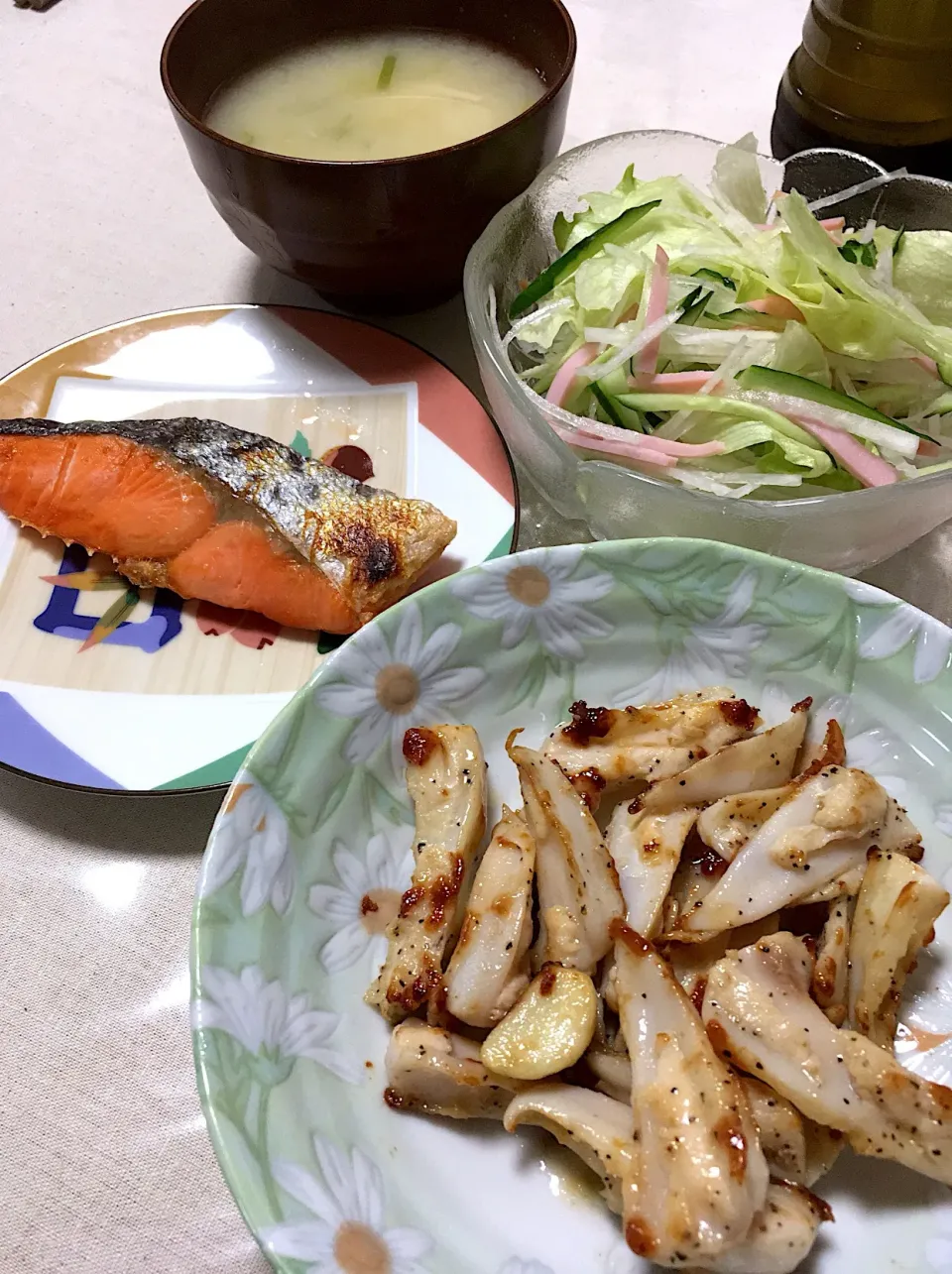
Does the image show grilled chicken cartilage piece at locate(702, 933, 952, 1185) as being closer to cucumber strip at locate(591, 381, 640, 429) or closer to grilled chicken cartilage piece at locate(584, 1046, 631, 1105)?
grilled chicken cartilage piece at locate(584, 1046, 631, 1105)

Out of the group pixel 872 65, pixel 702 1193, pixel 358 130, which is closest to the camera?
pixel 702 1193

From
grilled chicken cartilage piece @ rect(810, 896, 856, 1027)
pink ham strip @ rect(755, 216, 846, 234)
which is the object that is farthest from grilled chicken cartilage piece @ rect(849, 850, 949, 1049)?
pink ham strip @ rect(755, 216, 846, 234)

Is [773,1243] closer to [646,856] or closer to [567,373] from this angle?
[646,856]

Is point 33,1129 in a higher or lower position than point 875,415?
lower

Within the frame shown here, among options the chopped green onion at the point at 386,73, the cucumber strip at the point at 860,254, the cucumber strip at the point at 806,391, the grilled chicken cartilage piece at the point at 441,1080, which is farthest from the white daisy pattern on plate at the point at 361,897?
the chopped green onion at the point at 386,73

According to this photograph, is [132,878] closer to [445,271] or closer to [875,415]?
[445,271]

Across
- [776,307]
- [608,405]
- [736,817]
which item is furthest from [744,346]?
[736,817]

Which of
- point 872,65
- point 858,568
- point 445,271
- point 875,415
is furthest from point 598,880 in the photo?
point 872,65
